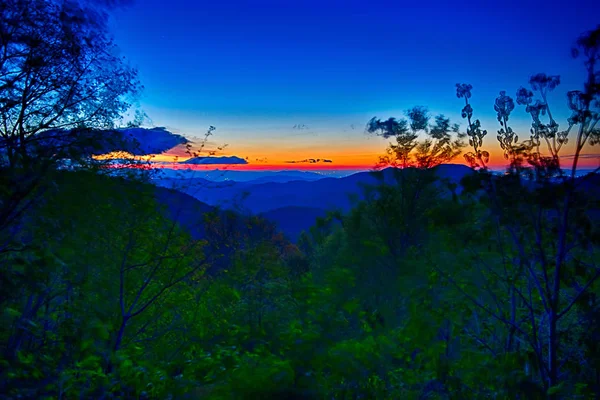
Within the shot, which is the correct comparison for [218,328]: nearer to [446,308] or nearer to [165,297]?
[165,297]

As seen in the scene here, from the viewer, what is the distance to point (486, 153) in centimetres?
318

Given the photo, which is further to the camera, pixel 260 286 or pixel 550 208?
→ pixel 260 286

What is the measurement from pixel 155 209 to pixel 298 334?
2.95 metres

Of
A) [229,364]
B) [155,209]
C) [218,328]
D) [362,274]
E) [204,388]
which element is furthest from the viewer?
[362,274]

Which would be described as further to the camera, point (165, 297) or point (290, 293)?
point (165, 297)

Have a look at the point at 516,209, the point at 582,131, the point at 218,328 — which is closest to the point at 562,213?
the point at 516,209

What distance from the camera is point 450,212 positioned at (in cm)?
322

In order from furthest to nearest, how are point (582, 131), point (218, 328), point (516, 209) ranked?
point (218, 328)
point (516, 209)
point (582, 131)

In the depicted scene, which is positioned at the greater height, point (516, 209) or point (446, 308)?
point (516, 209)

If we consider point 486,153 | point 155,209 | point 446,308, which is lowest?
point 446,308

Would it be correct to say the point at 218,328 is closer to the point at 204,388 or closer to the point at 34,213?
the point at 204,388

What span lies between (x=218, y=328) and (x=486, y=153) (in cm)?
540

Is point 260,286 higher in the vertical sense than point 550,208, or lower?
lower

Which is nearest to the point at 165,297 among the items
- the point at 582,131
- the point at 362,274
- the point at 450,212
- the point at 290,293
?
the point at 290,293
